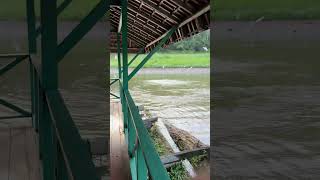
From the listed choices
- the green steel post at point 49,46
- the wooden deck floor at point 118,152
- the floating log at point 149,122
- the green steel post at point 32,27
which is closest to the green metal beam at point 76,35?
the green steel post at point 49,46

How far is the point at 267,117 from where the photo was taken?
1711cm

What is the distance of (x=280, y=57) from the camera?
1364 inches

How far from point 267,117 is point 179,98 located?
5815mm

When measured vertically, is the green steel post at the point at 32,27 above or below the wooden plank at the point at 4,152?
above

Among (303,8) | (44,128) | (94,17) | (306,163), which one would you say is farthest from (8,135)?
(303,8)

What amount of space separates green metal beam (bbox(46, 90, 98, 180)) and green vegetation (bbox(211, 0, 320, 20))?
18815 millimetres

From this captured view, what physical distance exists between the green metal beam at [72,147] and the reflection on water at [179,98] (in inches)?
416

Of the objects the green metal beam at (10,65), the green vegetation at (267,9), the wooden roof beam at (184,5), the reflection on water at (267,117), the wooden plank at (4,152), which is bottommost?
the reflection on water at (267,117)

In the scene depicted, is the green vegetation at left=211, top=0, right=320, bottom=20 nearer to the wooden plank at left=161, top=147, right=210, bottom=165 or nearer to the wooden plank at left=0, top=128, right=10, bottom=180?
the wooden plank at left=161, top=147, right=210, bottom=165

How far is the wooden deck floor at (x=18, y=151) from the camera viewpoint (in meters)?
2.13

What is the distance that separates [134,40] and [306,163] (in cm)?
595

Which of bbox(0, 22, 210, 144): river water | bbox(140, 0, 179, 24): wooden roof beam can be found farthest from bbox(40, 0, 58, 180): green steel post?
bbox(0, 22, 210, 144): river water

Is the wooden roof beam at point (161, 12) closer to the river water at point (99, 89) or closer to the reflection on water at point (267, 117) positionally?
the river water at point (99, 89)

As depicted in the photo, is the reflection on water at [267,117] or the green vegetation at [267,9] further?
the green vegetation at [267,9]
